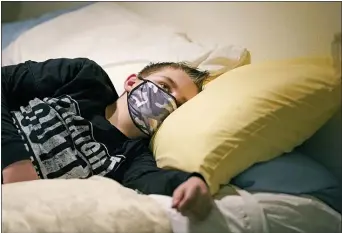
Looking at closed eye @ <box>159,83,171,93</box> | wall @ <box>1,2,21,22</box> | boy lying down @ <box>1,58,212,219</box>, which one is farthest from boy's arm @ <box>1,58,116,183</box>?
wall @ <box>1,2,21,22</box>

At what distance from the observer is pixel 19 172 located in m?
0.91

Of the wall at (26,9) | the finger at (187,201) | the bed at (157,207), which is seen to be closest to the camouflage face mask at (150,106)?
the bed at (157,207)

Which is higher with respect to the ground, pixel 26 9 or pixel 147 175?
pixel 26 9

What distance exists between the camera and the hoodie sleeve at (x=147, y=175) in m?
0.91

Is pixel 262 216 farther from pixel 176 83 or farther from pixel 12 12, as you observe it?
pixel 12 12

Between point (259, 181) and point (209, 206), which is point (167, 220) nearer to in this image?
point (209, 206)

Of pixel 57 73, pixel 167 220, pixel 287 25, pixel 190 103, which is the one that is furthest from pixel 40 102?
pixel 287 25

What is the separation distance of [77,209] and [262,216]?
0.96ft

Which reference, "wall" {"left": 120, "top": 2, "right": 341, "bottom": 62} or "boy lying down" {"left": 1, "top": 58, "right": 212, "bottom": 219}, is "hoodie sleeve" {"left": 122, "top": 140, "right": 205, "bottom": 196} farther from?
"wall" {"left": 120, "top": 2, "right": 341, "bottom": 62}

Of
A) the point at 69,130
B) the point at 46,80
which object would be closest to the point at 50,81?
the point at 46,80

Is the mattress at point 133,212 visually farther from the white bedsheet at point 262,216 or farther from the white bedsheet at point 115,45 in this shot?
the white bedsheet at point 115,45

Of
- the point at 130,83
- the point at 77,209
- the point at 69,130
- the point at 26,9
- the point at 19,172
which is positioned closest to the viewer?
the point at 77,209

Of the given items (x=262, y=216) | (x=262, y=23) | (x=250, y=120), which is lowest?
Result: (x=262, y=216)

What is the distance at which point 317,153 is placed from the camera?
1.07 m
